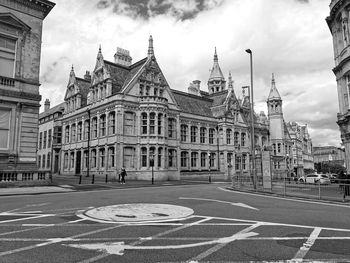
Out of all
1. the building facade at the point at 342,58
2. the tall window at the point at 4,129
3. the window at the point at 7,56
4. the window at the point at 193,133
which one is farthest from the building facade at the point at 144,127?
the window at the point at 7,56

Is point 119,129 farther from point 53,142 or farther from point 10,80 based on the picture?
point 53,142

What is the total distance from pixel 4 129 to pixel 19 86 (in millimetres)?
3718

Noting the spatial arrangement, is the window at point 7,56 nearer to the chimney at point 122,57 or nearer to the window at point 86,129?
the window at point 86,129

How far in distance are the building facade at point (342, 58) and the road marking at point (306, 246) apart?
62.7 feet

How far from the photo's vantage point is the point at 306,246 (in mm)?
6148

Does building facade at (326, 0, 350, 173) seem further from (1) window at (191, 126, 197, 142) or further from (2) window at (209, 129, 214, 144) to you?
(2) window at (209, 129, 214, 144)

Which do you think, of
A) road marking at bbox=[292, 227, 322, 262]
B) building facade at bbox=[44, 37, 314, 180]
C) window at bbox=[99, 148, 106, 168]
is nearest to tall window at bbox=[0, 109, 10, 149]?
building facade at bbox=[44, 37, 314, 180]

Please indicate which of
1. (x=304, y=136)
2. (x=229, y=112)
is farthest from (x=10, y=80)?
(x=304, y=136)

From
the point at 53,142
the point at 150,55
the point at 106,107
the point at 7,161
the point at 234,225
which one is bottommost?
the point at 234,225

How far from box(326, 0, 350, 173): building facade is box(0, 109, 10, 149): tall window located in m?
27.6

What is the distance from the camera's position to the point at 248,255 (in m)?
5.50

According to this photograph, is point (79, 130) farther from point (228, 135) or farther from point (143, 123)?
point (228, 135)

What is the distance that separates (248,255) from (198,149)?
A: 45.2 metres

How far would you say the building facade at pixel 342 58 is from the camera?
76.5 ft
